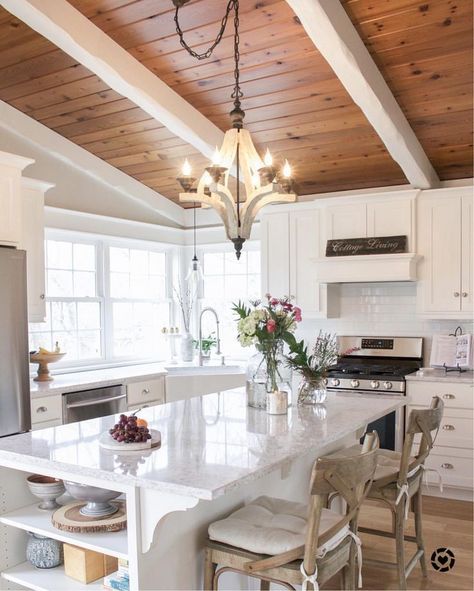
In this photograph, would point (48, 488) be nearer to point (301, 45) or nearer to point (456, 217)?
point (301, 45)

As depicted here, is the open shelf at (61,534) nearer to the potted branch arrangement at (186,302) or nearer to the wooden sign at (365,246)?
the wooden sign at (365,246)

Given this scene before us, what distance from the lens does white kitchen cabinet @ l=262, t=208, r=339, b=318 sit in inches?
210

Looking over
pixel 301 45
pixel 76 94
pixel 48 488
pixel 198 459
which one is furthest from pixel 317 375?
pixel 76 94

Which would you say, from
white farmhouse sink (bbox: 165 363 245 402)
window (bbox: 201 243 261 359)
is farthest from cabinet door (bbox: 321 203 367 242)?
white farmhouse sink (bbox: 165 363 245 402)

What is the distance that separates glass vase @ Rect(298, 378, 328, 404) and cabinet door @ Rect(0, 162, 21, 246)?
2.17 m

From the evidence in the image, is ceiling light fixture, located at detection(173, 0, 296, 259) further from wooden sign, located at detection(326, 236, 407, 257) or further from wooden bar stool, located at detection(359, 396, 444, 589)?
wooden sign, located at detection(326, 236, 407, 257)

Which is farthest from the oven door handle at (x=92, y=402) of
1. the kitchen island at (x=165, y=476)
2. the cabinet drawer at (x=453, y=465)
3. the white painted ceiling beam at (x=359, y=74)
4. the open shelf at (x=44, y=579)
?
the white painted ceiling beam at (x=359, y=74)

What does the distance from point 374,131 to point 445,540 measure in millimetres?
2899

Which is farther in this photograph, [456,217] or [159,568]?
[456,217]

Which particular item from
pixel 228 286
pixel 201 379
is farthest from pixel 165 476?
pixel 228 286

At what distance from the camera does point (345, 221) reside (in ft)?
16.8

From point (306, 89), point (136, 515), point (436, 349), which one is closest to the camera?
point (136, 515)

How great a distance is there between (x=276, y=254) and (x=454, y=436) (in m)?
2.20

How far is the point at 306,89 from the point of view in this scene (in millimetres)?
4102
